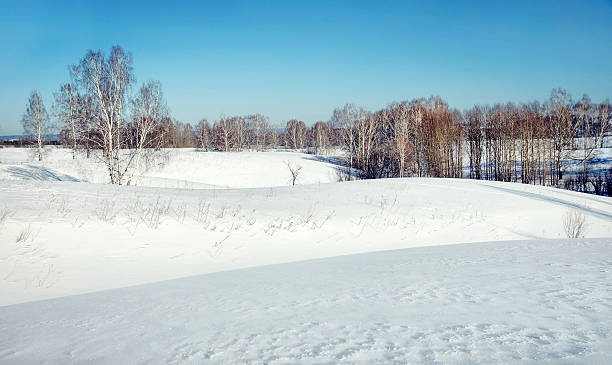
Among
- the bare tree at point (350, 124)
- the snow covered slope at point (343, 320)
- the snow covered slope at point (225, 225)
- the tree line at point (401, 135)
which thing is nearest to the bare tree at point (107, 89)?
the tree line at point (401, 135)

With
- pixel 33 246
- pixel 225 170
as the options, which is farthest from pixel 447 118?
pixel 33 246

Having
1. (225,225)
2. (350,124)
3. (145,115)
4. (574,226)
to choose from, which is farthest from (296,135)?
(225,225)

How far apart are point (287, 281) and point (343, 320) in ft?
6.95

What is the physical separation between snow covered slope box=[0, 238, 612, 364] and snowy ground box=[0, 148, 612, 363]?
20mm

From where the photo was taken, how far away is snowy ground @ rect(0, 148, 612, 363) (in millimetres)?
2674

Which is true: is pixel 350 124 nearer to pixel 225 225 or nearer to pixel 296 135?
pixel 225 225

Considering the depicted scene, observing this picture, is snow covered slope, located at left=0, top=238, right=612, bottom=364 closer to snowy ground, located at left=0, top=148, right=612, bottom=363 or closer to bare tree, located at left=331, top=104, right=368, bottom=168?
snowy ground, located at left=0, top=148, right=612, bottom=363

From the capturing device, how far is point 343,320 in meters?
3.22

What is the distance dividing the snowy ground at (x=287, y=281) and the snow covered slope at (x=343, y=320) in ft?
0.06

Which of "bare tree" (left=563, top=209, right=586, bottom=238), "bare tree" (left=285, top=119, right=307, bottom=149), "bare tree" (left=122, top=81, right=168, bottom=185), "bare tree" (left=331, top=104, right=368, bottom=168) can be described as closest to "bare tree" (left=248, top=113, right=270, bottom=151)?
"bare tree" (left=285, top=119, right=307, bottom=149)

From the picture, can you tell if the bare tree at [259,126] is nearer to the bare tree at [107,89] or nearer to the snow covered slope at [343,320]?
the bare tree at [107,89]

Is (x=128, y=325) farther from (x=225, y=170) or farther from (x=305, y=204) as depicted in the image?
(x=225, y=170)

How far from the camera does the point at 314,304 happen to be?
3803 mm

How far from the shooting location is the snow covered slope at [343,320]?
2500mm
